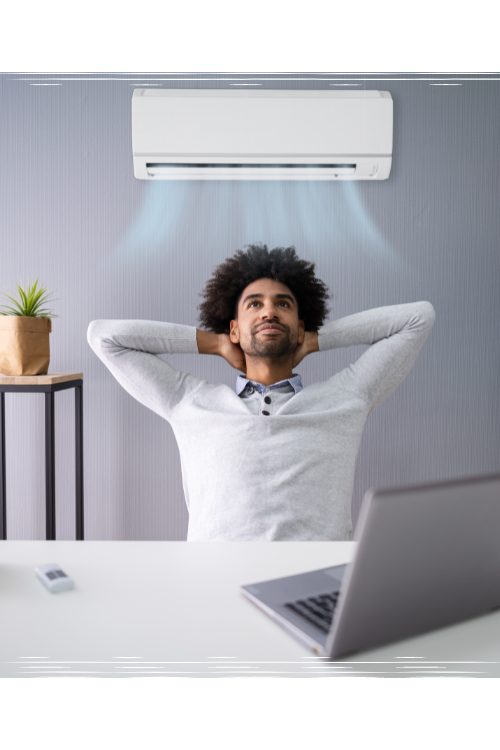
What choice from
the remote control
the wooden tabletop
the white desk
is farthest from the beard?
the remote control

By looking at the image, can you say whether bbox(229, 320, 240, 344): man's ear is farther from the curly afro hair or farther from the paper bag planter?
the paper bag planter

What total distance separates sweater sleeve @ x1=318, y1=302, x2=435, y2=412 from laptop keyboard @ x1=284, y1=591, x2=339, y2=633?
2.82 feet

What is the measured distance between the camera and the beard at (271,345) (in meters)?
1.42

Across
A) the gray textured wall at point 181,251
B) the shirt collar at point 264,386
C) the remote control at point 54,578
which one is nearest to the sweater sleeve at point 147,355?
the shirt collar at point 264,386

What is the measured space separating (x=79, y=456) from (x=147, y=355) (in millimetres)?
503

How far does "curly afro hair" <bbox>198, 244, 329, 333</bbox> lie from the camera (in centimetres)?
157

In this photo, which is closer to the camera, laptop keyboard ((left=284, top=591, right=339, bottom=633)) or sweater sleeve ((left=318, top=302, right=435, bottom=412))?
laptop keyboard ((left=284, top=591, right=339, bottom=633))

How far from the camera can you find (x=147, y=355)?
1.45 meters

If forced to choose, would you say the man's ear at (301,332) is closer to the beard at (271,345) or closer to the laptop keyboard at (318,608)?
the beard at (271,345)

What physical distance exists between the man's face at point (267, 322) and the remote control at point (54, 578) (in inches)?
34.9

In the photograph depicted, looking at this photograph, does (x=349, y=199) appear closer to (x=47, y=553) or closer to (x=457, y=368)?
(x=457, y=368)

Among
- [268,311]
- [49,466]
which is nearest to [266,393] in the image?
[268,311]

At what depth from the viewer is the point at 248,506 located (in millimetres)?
1195

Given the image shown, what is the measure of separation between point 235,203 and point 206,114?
1.00 ft
